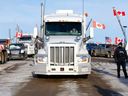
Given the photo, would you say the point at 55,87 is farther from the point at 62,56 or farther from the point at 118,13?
the point at 118,13

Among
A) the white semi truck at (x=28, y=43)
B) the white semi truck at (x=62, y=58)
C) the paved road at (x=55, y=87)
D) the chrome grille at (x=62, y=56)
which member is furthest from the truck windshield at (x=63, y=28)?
the white semi truck at (x=28, y=43)

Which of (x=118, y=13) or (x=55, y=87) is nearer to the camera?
(x=55, y=87)

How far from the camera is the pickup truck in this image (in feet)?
189

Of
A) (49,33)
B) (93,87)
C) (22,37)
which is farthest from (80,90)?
(22,37)

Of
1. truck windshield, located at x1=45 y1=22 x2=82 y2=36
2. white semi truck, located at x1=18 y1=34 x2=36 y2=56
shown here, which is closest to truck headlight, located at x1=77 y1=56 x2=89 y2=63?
truck windshield, located at x1=45 y1=22 x2=82 y2=36

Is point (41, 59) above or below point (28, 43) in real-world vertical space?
below

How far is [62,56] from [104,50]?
37.5 m

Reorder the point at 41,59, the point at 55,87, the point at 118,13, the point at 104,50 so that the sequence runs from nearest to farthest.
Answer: the point at 55,87 → the point at 41,59 → the point at 118,13 → the point at 104,50

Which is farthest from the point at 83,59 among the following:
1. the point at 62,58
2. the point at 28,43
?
the point at 28,43

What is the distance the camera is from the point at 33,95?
16016 mm

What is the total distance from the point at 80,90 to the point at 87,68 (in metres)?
4.31

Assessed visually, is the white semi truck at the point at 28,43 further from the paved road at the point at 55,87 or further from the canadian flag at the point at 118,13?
the paved road at the point at 55,87

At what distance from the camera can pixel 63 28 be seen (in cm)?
2366

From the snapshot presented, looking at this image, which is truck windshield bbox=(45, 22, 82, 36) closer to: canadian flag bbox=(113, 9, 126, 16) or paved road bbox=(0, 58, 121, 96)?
paved road bbox=(0, 58, 121, 96)
